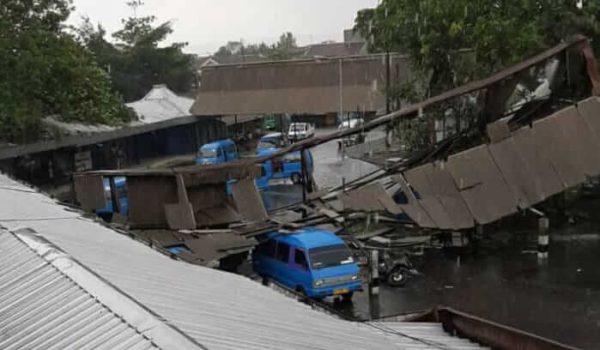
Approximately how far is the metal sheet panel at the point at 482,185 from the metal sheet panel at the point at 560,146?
1.27 m

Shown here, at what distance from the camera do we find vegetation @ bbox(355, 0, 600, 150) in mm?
19922

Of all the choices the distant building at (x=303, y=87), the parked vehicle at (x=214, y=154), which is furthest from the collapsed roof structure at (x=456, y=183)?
the distant building at (x=303, y=87)

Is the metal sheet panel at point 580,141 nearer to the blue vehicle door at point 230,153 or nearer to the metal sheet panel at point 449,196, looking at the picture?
the metal sheet panel at point 449,196

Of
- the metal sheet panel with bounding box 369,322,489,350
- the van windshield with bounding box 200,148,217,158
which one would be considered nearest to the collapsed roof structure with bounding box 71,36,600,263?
the metal sheet panel with bounding box 369,322,489,350

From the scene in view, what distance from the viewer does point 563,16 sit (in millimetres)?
20328

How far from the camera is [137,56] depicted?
50.6 meters

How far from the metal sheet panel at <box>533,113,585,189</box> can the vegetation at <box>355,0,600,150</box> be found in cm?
160

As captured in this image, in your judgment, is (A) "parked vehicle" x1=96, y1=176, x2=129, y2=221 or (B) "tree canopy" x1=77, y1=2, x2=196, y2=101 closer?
(A) "parked vehicle" x1=96, y1=176, x2=129, y2=221

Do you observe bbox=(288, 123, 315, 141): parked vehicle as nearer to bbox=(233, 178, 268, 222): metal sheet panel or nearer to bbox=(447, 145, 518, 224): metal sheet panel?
bbox=(233, 178, 268, 222): metal sheet panel

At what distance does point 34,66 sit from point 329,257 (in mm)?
13767

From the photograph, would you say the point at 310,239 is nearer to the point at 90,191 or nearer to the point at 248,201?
the point at 248,201

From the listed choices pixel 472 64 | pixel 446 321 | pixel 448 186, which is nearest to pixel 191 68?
pixel 472 64

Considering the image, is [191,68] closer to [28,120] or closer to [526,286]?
[28,120]

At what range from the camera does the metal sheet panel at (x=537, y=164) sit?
55.9 feet
